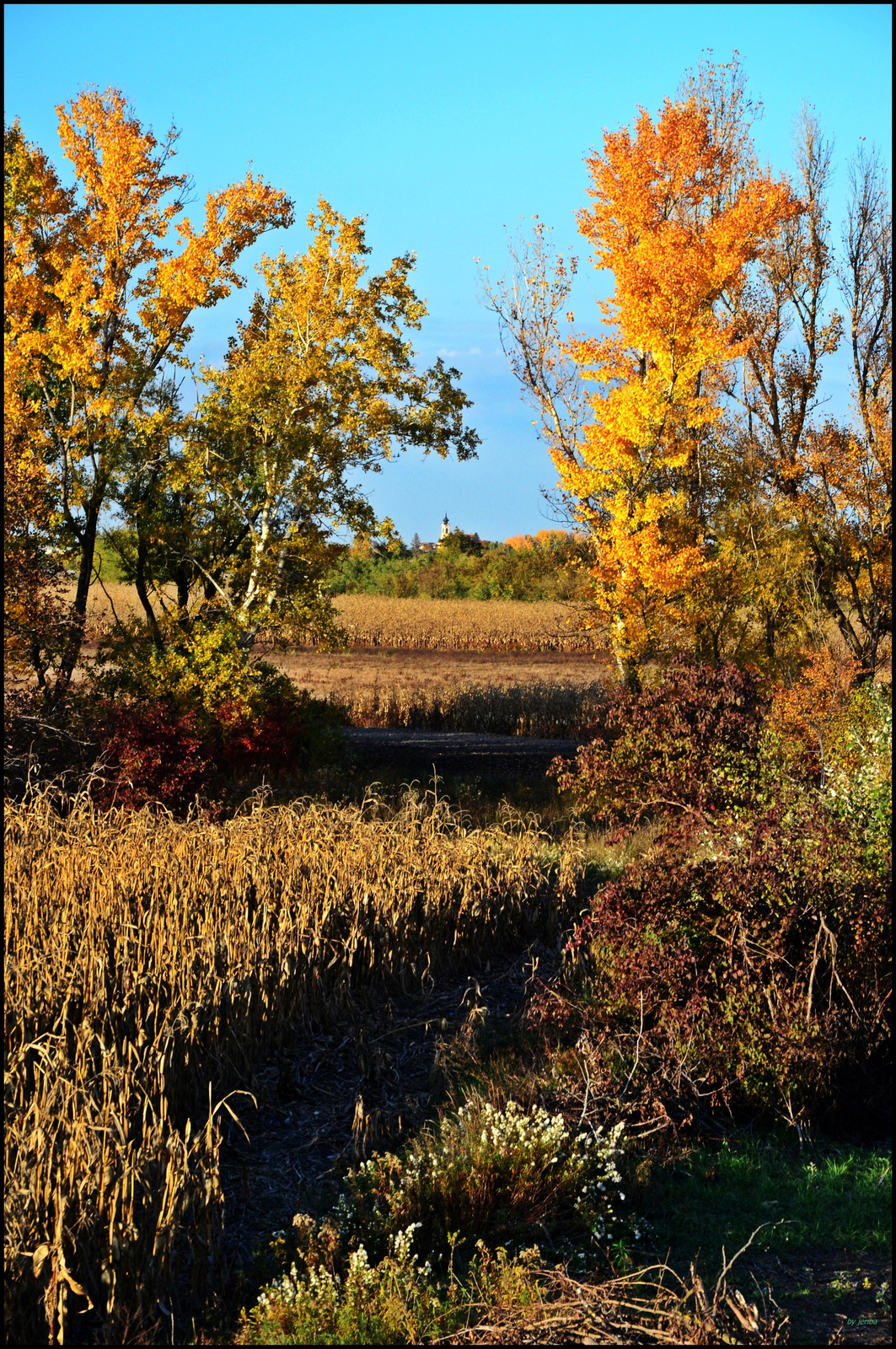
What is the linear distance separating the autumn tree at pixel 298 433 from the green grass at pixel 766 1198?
9.92m

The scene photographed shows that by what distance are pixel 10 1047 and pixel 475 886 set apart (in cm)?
405

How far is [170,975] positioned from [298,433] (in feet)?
30.0

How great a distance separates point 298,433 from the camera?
564 inches

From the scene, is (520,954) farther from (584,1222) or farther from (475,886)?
(584,1222)

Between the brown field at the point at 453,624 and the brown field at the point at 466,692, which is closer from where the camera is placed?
the brown field at the point at 466,692

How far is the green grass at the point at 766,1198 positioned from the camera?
513cm

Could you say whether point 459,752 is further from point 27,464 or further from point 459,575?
point 459,575

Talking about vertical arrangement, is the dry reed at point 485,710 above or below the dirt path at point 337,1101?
above

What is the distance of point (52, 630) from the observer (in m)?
11.9

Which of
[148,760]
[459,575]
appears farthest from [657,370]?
[459,575]

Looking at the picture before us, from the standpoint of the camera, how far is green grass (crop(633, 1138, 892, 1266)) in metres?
5.13

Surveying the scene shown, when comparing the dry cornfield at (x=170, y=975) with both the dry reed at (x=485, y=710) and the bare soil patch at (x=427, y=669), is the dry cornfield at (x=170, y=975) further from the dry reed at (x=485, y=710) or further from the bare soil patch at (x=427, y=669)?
the bare soil patch at (x=427, y=669)

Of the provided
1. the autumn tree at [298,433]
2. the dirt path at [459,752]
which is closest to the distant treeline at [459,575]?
the dirt path at [459,752]

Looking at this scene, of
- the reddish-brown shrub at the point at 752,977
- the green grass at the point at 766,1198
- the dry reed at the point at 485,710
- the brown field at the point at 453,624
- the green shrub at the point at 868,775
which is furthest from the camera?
the brown field at the point at 453,624
